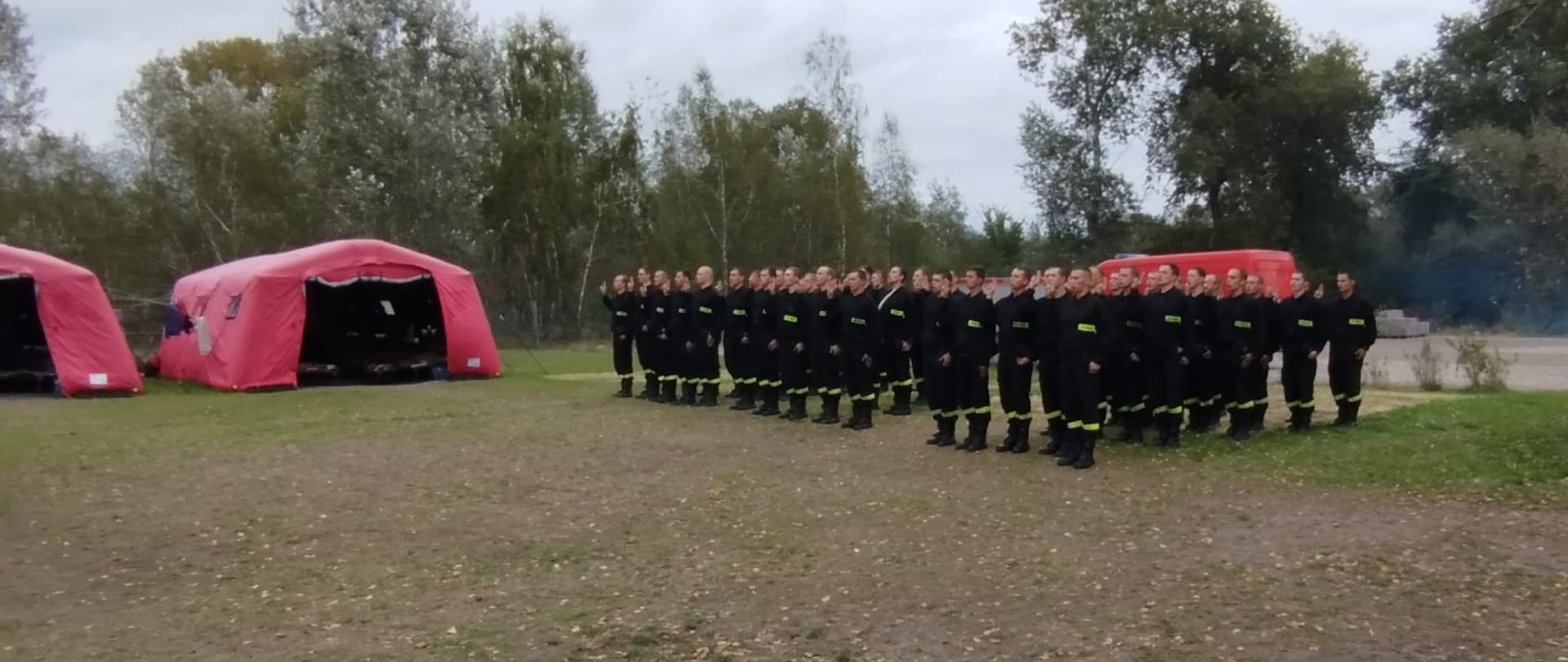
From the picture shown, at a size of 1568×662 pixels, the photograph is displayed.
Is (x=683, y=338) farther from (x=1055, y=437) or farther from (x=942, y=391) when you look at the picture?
(x=1055, y=437)

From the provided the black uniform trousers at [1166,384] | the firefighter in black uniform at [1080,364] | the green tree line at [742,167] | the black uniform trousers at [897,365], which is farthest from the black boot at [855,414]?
the green tree line at [742,167]

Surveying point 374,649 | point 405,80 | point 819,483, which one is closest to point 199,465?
point 819,483

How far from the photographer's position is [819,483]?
9.91m

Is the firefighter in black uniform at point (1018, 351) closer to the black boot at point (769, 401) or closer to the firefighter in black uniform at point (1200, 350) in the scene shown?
the firefighter in black uniform at point (1200, 350)

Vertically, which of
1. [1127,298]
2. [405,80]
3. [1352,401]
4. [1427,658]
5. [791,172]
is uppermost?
[405,80]

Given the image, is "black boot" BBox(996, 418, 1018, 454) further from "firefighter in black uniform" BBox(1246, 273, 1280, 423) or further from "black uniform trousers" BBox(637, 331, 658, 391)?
"black uniform trousers" BBox(637, 331, 658, 391)

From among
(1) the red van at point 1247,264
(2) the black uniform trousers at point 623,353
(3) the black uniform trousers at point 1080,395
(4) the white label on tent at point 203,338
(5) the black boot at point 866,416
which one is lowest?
(5) the black boot at point 866,416

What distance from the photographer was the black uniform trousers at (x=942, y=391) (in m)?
A: 11.9

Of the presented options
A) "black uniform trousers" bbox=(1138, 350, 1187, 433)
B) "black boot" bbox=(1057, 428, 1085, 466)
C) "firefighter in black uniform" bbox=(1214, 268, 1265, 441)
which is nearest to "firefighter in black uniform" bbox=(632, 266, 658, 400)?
"black boot" bbox=(1057, 428, 1085, 466)

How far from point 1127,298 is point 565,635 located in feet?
24.0

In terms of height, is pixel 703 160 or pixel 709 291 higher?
pixel 703 160

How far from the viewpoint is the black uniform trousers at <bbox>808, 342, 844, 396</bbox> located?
14008mm

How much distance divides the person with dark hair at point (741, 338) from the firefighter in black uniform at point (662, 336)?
3.38 feet

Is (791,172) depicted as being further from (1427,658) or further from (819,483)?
(1427,658)
